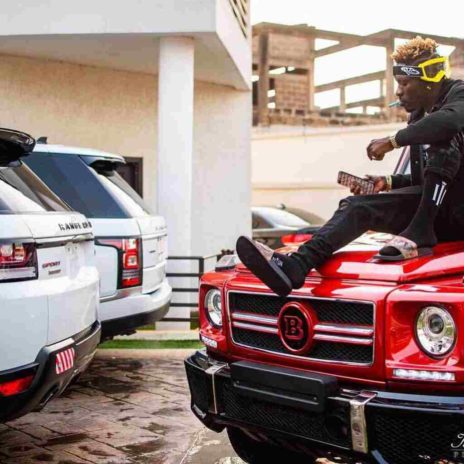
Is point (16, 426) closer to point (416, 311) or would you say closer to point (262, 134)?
point (416, 311)

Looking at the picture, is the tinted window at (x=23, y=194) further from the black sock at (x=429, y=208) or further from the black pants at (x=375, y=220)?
the black sock at (x=429, y=208)

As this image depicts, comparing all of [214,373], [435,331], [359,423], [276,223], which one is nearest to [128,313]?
[214,373]

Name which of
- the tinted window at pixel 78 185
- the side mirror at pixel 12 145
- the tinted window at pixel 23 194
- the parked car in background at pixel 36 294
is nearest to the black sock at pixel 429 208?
the parked car in background at pixel 36 294

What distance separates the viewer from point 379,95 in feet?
121

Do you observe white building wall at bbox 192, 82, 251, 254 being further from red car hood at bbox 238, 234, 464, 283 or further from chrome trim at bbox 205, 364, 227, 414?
red car hood at bbox 238, 234, 464, 283

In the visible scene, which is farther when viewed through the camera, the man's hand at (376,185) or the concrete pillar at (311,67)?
the concrete pillar at (311,67)

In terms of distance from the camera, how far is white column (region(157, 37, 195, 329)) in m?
9.52

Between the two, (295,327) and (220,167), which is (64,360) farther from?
(220,167)

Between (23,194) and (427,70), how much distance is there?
217cm

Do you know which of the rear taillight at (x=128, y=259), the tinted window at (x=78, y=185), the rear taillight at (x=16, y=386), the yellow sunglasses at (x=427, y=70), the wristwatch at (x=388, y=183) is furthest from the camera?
the tinted window at (x=78, y=185)

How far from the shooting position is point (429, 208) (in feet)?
12.2

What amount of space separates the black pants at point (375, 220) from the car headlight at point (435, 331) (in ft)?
2.14

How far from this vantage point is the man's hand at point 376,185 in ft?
13.7

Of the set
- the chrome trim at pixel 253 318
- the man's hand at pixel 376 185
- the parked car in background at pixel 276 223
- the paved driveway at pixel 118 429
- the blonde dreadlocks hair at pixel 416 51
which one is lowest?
the paved driveway at pixel 118 429
